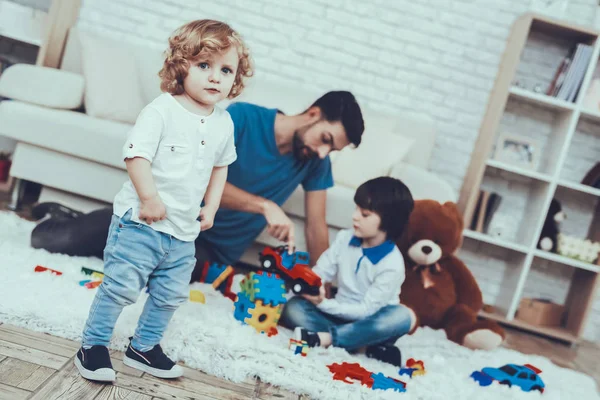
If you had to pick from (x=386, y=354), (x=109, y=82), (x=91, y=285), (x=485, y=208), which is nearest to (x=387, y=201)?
(x=386, y=354)

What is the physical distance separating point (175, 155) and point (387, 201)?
2.60ft

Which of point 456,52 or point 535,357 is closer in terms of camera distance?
point 535,357

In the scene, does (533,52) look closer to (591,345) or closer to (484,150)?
(484,150)

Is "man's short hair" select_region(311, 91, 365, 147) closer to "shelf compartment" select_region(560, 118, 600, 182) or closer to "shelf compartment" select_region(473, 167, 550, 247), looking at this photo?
"shelf compartment" select_region(473, 167, 550, 247)

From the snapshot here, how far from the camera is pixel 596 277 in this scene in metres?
2.72

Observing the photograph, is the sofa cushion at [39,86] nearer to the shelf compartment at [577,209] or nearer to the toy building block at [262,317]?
the toy building block at [262,317]

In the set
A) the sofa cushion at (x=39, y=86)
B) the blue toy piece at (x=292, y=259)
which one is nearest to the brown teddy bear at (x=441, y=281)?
the blue toy piece at (x=292, y=259)

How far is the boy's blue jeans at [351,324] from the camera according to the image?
1635 mm

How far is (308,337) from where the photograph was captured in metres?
1.57

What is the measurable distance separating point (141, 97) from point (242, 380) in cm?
187

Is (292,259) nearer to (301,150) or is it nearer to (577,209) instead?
(301,150)

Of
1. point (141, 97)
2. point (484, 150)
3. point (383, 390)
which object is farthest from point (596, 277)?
point (141, 97)

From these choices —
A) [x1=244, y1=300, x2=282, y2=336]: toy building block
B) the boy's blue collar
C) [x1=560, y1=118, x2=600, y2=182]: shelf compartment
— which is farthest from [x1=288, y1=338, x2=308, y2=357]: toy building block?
[x1=560, y1=118, x2=600, y2=182]: shelf compartment

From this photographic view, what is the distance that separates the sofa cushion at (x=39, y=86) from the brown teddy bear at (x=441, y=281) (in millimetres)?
1602
